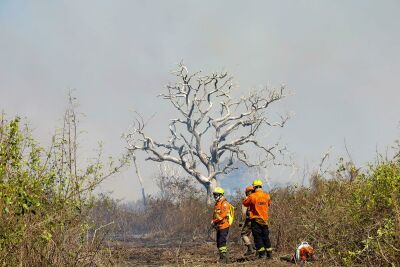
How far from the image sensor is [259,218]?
13.3m

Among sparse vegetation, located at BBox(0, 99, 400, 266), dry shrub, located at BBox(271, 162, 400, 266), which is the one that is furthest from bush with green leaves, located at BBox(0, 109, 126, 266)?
dry shrub, located at BBox(271, 162, 400, 266)

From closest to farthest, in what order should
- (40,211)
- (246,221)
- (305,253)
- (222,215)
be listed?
(40,211)
(305,253)
(222,215)
(246,221)

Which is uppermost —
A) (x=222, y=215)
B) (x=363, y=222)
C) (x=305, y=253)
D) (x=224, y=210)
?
(x=224, y=210)

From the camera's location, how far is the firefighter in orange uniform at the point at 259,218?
43.5ft

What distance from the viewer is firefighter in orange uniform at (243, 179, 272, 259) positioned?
13.3 metres

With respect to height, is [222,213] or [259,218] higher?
[222,213]

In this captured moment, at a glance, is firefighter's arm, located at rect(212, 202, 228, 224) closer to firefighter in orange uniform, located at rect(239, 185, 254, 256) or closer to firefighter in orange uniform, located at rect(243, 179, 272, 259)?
firefighter in orange uniform, located at rect(239, 185, 254, 256)

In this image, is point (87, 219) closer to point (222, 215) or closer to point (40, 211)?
point (40, 211)

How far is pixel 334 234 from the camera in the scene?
1121 centimetres

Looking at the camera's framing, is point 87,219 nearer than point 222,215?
Yes

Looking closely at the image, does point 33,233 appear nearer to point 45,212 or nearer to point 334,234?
point 45,212

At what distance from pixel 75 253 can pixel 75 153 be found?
1.74 meters

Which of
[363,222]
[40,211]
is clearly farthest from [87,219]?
[363,222]

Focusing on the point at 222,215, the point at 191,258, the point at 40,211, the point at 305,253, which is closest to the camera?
the point at 40,211
